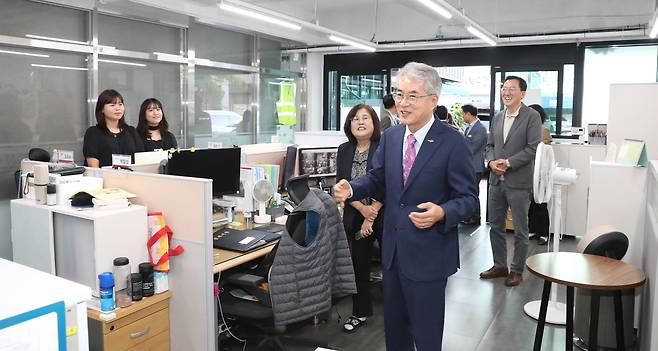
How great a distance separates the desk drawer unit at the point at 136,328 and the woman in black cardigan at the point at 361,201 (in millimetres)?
1315

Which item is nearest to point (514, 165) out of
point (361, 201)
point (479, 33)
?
point (361, 201)

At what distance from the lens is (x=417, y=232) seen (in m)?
2.15

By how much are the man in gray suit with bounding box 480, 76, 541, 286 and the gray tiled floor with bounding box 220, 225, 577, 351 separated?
0.27m

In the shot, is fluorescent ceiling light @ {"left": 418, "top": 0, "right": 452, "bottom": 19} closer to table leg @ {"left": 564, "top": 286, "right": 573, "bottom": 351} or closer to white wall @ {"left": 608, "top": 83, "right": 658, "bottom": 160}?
white wall @ {"left": 608, "top": 83, "right": 658, "bottom": 160}

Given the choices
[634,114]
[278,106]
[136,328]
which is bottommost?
[136,328]

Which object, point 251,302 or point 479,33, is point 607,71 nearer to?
point 479,33

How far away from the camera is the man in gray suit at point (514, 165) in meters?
4.14

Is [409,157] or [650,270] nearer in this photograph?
[409,157]

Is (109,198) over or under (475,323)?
over

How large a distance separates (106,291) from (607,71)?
830cm

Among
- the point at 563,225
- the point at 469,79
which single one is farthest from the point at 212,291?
the point at 469,79

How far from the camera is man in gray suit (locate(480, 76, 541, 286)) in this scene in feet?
13.6

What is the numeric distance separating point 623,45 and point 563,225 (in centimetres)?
387

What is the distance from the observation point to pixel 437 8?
18.2 ft
